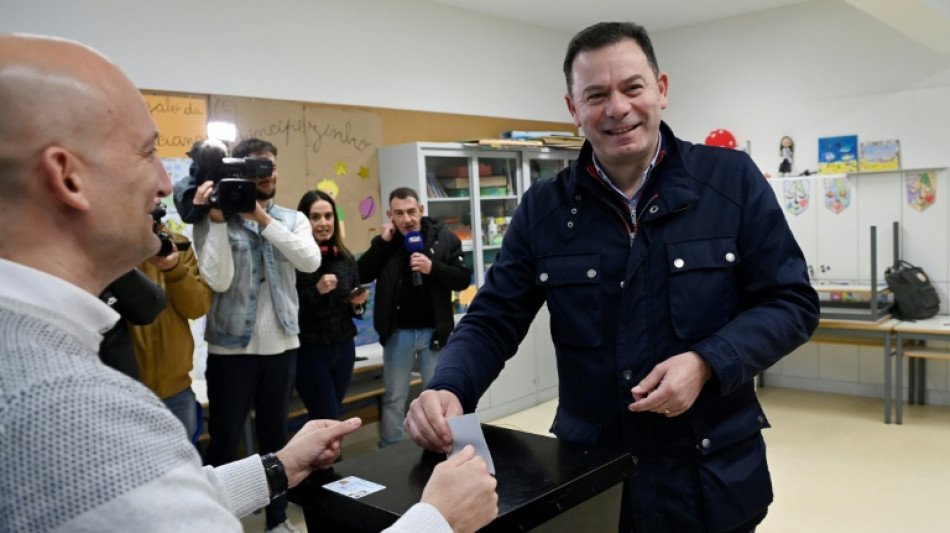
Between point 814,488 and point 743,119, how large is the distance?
11.0ft

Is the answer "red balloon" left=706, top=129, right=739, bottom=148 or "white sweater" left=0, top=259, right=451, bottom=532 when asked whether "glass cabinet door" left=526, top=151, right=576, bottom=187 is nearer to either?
"red balloon" left=706, top=129, right=739, bottom=148

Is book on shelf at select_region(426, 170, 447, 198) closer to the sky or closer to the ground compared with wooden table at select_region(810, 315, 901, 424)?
closer to the sky

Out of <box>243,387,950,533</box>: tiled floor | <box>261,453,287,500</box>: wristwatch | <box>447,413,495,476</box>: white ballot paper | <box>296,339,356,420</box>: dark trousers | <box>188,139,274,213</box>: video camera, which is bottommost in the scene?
Answer: <box>243,387,950,533</box>: tiled floor

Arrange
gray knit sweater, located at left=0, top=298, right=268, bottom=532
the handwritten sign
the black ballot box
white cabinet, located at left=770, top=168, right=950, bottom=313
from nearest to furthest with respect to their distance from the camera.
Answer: gray knit sweater, located at left=0, top=298, right=268, bottom=532, the black ballot box, the handwritten sign, white cabinet, located at left=770, top=168, right=950, bottom=313

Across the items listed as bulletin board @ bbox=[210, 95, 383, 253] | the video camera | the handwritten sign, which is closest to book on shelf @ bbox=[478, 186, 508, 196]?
bulletin board @ bbox=[210, 95, 383, 253]

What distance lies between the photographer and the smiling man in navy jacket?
1299 millimetres

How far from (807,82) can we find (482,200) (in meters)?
2.81

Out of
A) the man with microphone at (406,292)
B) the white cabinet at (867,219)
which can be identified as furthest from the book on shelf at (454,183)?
the white cabinet at (867,219)

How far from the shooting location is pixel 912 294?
16.3ft

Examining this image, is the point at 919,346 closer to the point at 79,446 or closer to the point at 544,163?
A: the point at 544,163

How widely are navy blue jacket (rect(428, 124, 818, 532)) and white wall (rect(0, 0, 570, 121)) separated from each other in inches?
123

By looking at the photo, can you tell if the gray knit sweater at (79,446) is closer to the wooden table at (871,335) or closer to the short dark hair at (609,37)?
the short dark hair at (609,37)

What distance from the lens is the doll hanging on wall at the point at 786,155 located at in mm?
5750

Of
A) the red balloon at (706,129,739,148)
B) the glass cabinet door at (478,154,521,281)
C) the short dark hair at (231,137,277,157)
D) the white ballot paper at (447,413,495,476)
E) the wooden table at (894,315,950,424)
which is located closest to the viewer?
the white ballot paper at (447,413,495,476)
